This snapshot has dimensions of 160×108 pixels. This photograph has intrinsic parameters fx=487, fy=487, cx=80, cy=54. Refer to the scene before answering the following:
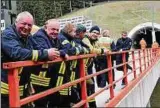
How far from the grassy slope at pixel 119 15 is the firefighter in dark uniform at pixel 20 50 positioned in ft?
166

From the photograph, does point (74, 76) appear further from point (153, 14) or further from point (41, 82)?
point (153, 14)

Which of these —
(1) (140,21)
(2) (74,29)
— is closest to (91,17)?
(1) (140,21)

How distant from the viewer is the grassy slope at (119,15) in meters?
60.4

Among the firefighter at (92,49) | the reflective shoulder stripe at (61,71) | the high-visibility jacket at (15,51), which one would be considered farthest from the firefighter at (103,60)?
the high-visibility jacket at (15,51)

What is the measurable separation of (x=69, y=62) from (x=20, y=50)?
1.76 metres

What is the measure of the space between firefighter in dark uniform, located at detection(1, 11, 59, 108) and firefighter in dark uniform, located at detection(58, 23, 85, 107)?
114 centimetres

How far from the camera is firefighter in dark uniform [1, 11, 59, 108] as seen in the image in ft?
15.8

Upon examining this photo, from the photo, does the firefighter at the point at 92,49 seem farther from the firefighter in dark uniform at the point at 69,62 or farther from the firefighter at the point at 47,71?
the firefighter at the point at 47,71

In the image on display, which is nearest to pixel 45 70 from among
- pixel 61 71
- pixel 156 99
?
pixel 61 71

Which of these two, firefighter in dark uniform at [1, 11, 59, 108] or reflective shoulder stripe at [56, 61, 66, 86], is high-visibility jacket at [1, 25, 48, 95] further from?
reflective shoulder stripe at [56, 61, 66, 86]

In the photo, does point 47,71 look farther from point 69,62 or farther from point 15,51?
point 15,51

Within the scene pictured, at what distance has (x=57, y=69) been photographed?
20.4ft

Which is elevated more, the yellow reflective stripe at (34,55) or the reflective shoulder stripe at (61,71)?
the yellow reflective stripe at (34,55)

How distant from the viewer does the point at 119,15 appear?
65625 mm
